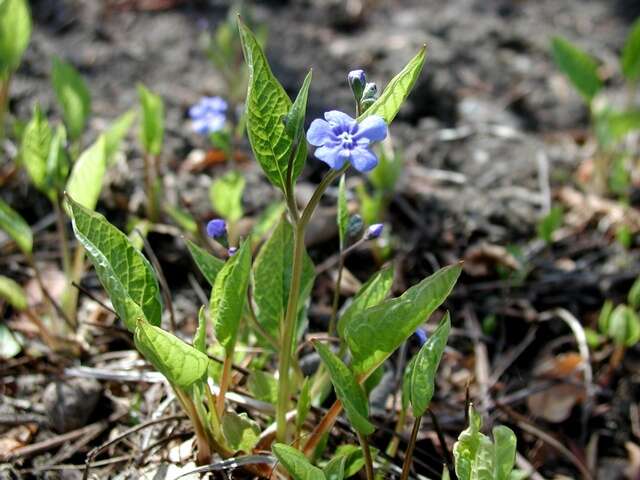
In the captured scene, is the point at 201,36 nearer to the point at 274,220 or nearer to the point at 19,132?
the point at 19,132

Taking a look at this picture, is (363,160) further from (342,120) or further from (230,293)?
(230,293)

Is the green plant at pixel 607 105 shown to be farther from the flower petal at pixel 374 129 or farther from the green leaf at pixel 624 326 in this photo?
the flower petal at pixel 374 129

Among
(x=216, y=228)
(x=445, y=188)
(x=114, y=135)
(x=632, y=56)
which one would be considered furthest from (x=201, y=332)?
(x=632, y=56)

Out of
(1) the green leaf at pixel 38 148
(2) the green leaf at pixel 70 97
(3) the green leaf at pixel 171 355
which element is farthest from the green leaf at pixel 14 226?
(3) the green leaf at pixel 171 355

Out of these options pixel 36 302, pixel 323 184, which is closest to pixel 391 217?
pixel 36 302

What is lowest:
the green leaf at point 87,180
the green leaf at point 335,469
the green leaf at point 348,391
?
the green leaf at point 335,469
